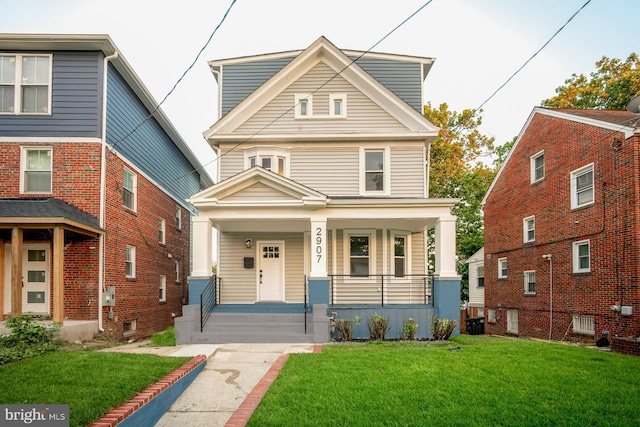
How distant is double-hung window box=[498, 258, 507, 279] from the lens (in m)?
19.8

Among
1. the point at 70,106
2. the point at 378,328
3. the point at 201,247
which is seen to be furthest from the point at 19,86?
the point at 378,328

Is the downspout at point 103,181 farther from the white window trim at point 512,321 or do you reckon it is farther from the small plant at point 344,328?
the white window trim at point 512,321

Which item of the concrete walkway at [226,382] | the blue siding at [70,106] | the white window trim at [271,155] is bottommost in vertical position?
the concrete walkway at [226,382]

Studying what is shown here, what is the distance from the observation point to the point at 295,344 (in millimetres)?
11016

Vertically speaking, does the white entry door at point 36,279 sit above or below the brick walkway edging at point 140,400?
above

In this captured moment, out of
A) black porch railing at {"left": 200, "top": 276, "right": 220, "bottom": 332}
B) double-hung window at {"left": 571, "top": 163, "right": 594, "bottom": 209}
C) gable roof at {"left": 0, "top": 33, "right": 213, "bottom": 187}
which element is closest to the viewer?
black porch railing at {"left": 200, "top": 276, "right": 220, "bottom": 332}

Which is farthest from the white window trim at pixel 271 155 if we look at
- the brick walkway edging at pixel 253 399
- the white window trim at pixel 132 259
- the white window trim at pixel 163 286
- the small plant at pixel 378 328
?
the brick walkway edging at pixel 253 399

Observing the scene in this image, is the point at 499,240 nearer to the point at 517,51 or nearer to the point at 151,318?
→ the point at 517,51

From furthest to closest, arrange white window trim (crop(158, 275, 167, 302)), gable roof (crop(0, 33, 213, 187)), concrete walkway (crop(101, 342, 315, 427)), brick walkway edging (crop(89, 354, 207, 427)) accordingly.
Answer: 1. white window trim (crop(158, 275, 167, 302))
2. gable roof (crop(0, 33, 213, 187))
3. concrete walkway (crop(101, 342, 315, 427))
4. brick walkway edging (crop(89, 354, 207, 427))

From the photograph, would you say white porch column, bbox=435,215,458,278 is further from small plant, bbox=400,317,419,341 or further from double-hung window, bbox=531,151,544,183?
double-hung window, bbox=531,151,544,183

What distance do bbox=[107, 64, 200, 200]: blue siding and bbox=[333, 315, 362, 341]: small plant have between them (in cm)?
771

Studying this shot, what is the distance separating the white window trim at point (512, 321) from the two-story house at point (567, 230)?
4 centimetres

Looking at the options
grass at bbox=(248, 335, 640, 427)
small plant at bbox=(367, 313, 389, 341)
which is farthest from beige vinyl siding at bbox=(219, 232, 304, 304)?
grass at bbox=(248, 335, 640, 427)

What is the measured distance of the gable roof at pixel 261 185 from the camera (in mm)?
12523
